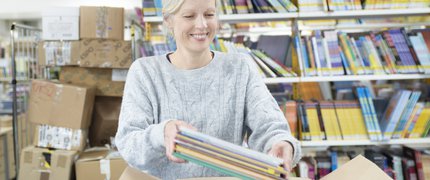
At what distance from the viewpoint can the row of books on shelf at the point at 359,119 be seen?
246 centimetres

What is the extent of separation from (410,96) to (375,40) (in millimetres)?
417

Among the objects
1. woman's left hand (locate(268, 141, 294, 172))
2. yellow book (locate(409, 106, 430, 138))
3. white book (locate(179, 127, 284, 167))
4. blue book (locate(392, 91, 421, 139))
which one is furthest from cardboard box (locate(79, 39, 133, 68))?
white book (locate(179, 127, 284, 167))

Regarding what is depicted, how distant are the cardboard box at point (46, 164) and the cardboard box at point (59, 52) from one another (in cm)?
65

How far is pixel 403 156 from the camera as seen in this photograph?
2.59m

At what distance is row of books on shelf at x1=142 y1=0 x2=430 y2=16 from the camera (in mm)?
2428

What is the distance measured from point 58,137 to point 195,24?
2.04m

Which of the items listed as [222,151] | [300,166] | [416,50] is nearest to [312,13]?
[416,50]

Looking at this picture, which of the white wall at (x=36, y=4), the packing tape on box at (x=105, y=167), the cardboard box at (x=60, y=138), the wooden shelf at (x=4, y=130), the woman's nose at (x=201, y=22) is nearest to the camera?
the woman's nose at (x=201, y=22)

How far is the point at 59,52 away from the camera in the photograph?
2879 mm

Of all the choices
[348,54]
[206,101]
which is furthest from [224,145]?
[348,54]

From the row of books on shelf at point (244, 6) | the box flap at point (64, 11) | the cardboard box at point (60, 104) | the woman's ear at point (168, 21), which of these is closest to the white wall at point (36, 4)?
the box flap at point (64, 11)

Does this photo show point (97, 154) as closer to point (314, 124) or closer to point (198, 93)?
point (314, 124)

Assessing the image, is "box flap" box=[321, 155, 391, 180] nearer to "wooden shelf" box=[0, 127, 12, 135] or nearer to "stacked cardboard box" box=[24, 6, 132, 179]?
"stacked cardboard box" box=[24, 6, 132, 179]

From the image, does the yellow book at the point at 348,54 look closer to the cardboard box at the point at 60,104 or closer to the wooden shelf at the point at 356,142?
the wooden shelf at the point at 356,142
